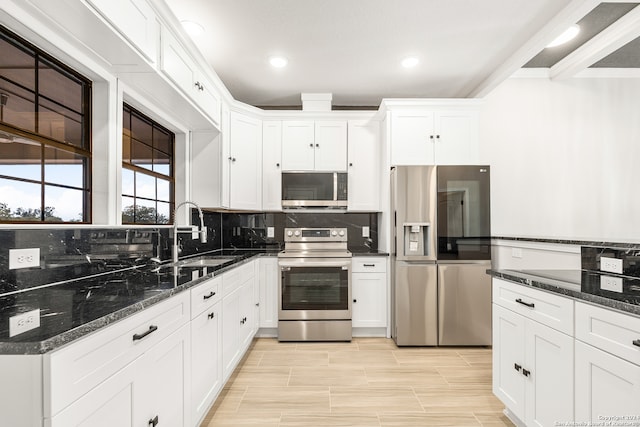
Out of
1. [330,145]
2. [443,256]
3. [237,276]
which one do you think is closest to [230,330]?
[237,276]

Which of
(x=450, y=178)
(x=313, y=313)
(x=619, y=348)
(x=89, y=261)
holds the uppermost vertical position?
(x=450, y=178)

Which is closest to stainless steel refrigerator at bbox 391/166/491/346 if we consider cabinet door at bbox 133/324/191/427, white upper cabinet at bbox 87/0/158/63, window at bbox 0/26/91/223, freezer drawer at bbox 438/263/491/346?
freezer drawer at bbox 438/263/491/346

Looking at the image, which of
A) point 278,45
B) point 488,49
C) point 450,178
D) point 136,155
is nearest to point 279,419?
point 136,155

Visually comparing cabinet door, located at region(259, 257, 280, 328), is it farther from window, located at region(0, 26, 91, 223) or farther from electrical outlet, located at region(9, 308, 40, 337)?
electrical outlet, located at region(9, 308, 40, 337)

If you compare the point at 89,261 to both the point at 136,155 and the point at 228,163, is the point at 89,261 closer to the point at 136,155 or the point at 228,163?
the point at 136,155

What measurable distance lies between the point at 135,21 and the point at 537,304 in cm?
236

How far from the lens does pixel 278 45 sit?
2660 mm

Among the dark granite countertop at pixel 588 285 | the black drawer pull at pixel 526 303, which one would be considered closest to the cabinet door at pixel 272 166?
the dark granite countertop at pixel 588 285

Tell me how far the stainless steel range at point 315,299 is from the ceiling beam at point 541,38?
7.36ft

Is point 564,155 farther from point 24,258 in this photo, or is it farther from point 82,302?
point 24,258

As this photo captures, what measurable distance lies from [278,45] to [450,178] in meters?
1.95

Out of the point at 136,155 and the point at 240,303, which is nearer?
the point at 136,155

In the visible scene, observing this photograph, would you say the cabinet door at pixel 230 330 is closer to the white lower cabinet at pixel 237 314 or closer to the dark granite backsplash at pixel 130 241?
the white lower cabinet at pixel 237 314

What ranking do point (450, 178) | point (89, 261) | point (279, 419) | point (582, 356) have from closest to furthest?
point (582, 356)
point (89, 261)
point (279, 419)
point (450, 178)
